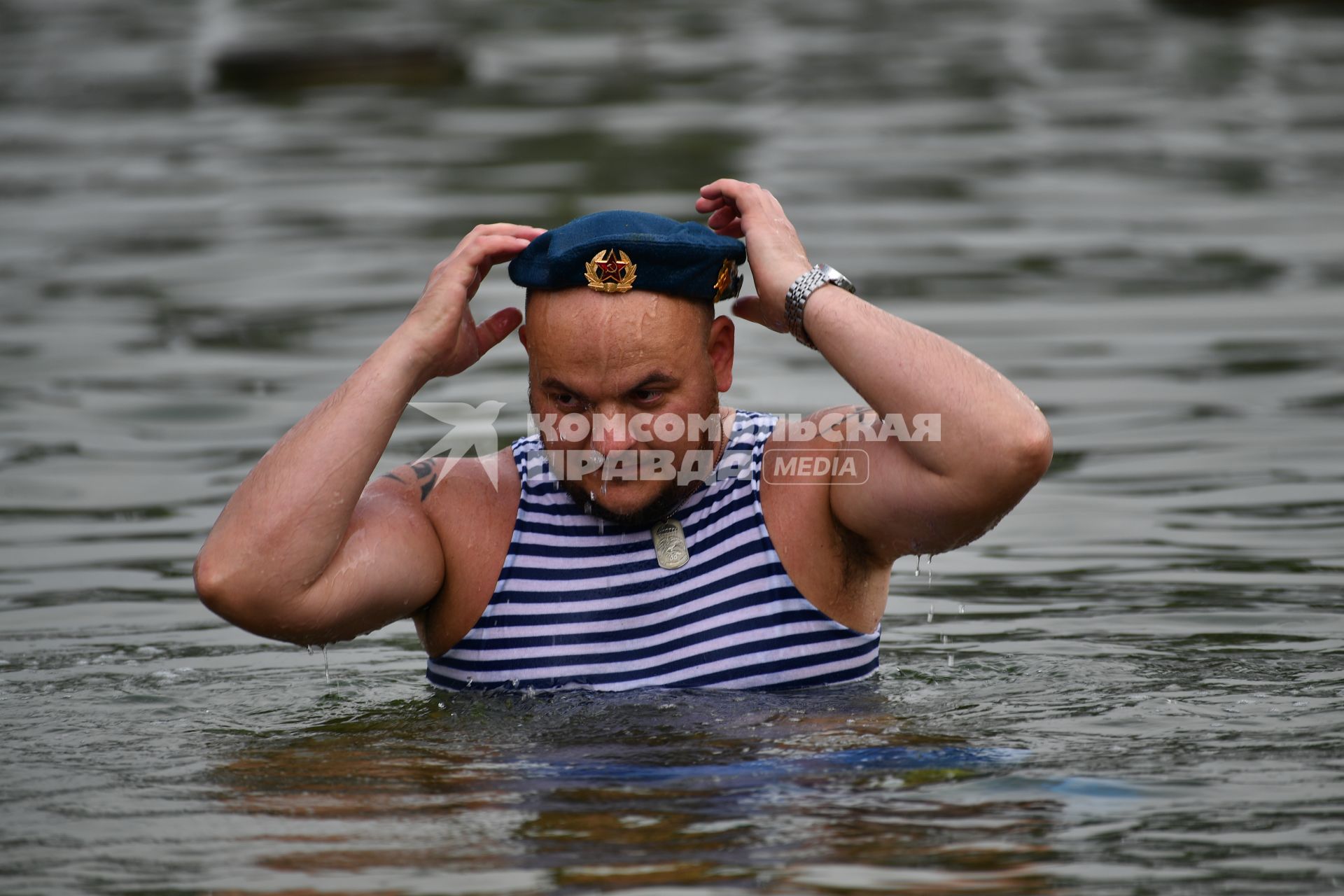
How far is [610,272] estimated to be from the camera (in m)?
4.42

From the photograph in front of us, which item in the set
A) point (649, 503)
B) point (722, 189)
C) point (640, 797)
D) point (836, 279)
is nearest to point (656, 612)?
point (649, 503)

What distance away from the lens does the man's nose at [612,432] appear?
441cm

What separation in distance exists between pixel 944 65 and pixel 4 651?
55.9ft

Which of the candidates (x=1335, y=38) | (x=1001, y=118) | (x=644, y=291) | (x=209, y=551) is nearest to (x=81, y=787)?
(x=209, y=551)

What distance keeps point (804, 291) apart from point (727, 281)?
18 cm

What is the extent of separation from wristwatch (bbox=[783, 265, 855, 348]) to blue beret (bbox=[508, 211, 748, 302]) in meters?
0.16

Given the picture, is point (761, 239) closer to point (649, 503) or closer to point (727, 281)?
point (727, 281)

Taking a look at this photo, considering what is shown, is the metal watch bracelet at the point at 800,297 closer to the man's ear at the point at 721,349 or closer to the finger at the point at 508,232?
the man's ear at the point at 721,349

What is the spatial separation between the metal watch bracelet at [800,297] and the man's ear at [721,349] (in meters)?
0.14

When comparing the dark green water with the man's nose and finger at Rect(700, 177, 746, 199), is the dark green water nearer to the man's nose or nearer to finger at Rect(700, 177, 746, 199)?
the man's nose

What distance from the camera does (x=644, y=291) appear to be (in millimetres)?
4445

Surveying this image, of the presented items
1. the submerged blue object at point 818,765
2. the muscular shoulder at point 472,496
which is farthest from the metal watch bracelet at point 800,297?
the submerged blue object at point 818,765

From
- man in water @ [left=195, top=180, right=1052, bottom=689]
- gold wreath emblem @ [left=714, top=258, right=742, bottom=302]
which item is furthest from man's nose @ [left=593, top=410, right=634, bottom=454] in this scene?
gold wreath emblem @ [left=714, top=258, right=742, bottom=302]

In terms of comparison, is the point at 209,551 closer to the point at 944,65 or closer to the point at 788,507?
the point at 788,507
